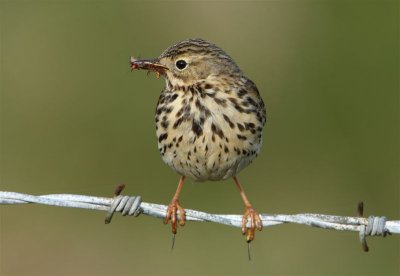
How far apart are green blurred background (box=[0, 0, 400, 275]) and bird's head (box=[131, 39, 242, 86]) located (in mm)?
3089

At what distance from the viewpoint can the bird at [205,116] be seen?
784 centimetres

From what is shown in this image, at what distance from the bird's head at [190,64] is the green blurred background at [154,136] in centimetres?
309

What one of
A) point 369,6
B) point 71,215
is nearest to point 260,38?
point 369,6

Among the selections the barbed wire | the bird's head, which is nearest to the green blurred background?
the bird's head

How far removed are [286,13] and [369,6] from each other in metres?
1.24

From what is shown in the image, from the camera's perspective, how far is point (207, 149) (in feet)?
25.6

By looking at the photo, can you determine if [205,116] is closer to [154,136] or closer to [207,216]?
[207,216]

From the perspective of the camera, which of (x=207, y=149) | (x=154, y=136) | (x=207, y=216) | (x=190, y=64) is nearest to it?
(x=207, y=216)

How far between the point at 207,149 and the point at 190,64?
75cm

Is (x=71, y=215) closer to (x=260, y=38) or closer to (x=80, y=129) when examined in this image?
(x=80, y=129)

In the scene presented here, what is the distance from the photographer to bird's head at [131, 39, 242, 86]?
320 inches

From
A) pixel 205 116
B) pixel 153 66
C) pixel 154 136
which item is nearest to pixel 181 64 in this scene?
pixel 153 66

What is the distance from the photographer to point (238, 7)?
14.9 metres

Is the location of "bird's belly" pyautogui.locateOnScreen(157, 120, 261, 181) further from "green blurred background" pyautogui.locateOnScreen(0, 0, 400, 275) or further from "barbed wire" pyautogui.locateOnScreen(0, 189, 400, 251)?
"green blurred background" pyautogui.locateOnScreen(0, 0, 400, 275)
